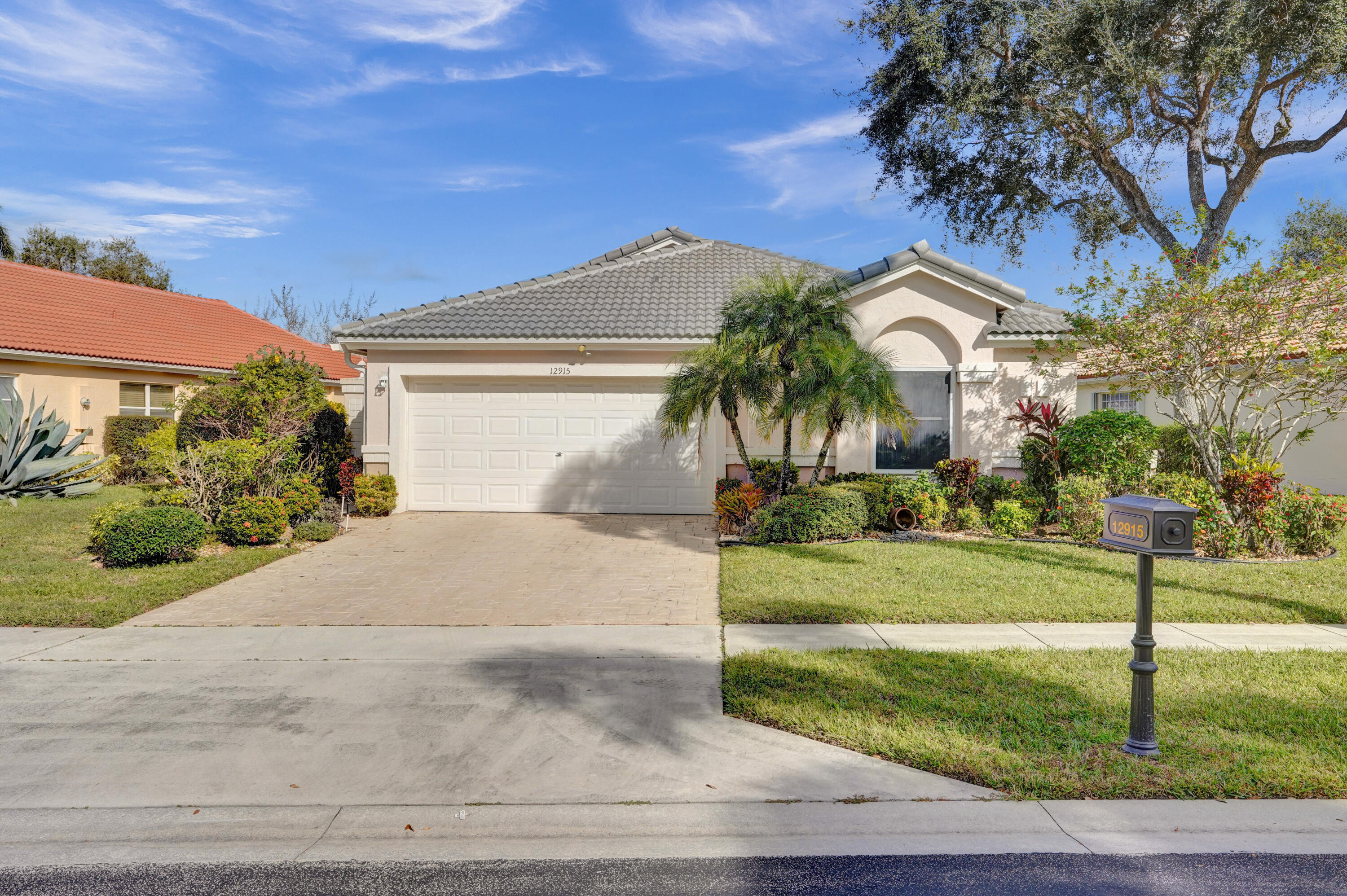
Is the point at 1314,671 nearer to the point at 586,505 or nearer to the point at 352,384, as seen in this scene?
the point at 586,505

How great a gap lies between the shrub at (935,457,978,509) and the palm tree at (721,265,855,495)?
2853 millimetres

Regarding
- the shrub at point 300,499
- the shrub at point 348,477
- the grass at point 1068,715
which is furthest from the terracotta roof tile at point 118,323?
the grass at point 1068,715

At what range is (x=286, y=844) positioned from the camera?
3717mm

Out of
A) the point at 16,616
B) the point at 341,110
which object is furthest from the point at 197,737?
the point at 341,110

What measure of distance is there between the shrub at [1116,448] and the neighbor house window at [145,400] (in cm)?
2064

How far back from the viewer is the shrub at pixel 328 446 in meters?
14.1

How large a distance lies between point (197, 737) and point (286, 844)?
63.3 inches

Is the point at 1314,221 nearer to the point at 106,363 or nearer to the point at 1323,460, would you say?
the point at 1323,460

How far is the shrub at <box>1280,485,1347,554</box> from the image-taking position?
10.2 meters

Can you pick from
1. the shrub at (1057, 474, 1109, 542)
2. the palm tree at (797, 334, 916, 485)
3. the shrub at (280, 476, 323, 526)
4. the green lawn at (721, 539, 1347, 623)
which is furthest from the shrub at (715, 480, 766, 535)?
the shrub at (280, 476, 323, 526)

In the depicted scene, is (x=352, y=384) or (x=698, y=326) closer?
(x=698, y=326)

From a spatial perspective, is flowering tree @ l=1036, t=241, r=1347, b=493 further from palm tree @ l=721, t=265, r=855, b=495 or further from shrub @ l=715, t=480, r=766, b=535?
shrub @ l=715, t=480, r=766, b=535

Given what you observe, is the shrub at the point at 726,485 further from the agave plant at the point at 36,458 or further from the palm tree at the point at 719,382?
the agave plant at the point at 36,458

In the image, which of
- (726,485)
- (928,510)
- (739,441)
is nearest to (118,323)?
(726,485)
